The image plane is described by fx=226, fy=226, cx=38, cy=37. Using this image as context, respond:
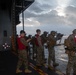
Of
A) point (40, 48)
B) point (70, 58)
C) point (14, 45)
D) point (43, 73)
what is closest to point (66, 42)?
point (70, 58)

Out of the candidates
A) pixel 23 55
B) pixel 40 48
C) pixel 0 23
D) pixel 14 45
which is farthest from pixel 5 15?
pixel 23 55

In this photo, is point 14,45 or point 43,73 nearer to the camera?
point 43,73

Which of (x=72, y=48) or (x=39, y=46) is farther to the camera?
(x=39, y=46)

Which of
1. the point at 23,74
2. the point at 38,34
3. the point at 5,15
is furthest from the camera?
the point at 5,15

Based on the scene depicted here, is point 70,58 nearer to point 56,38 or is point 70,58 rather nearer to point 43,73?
point 43,73

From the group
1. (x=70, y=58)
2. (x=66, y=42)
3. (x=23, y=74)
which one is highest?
(x=66, y=42)

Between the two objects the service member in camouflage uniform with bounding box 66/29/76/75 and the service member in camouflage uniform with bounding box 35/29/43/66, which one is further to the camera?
the service member in camouflage uniform with bounding box 35/29/43/66

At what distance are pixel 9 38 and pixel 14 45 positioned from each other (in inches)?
46.7

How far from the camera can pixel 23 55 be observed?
366 inches

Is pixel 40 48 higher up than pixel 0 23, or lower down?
lower down

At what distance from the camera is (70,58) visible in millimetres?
8828

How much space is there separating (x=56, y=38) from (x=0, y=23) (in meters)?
10.7

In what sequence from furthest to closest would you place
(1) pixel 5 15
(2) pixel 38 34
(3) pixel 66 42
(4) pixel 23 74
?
(1) pixel 5 15 → (2) pixel 38 34 → (4) pixel 23 74 → (3) pixel 66 42

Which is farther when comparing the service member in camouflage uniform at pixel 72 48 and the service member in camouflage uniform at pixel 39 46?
the service member in camouflage uniform at pixel 39 46
